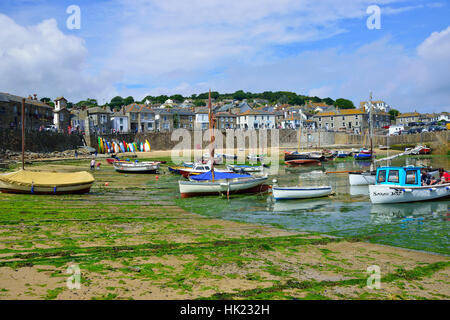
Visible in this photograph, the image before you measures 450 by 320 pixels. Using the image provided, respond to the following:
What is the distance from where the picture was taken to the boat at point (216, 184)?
26625 mm

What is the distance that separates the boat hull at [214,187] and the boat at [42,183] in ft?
22.5

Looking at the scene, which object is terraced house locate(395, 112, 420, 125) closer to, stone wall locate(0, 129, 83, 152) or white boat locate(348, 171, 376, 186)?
stone wall locate(0, 129, 83, 152)

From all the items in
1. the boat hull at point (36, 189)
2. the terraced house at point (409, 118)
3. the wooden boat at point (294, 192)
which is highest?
the terraced house at point (409, 118)

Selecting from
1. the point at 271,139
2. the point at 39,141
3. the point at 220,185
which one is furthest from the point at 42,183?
the point at 271,139

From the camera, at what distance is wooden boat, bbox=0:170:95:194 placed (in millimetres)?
22766

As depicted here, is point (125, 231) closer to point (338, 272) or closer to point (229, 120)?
point (338, 272)

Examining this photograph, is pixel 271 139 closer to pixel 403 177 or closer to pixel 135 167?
pixel 135 167

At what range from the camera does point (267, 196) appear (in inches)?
1119

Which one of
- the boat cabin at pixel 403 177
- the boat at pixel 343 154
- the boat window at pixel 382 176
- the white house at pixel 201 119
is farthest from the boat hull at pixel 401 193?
the white house at pixel 201 119

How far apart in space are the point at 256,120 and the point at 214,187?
301ft

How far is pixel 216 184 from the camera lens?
89.1ft

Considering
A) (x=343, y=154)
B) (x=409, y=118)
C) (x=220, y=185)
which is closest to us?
(x=220, y=185)

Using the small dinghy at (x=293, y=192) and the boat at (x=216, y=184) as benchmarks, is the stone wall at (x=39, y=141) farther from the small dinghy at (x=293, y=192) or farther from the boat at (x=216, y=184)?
the small dinghy at (x=293, y=192)
